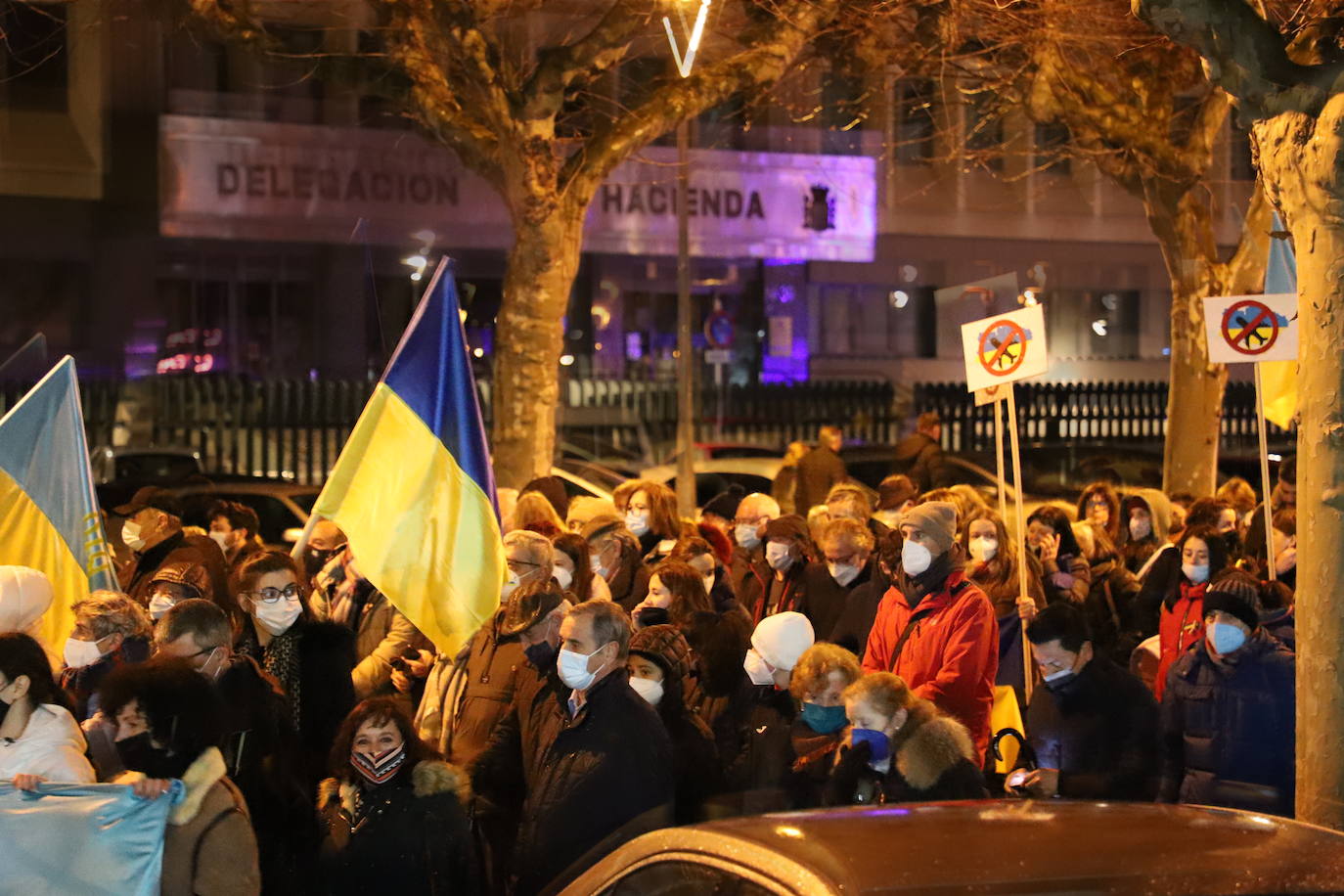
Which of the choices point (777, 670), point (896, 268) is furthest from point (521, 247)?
A: point (896, 268)

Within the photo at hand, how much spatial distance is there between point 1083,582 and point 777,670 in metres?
4.23

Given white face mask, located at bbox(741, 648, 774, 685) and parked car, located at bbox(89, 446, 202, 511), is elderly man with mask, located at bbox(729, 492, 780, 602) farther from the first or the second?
parked car, located at bbox(89, 446, 202, 511)

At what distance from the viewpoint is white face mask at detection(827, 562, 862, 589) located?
328 inches

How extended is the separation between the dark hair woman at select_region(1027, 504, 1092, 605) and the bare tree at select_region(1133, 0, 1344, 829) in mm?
4019

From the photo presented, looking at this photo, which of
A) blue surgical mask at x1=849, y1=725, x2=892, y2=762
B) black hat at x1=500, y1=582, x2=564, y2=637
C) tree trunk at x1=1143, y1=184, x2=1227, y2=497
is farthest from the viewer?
tree trunk at x1=1143, y1=184, x2=1227, y2=497

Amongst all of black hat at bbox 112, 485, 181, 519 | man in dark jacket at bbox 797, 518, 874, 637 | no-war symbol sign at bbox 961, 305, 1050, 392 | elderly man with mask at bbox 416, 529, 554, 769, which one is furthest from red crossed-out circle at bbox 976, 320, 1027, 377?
black hat at bbox 112, 485, 181, 519

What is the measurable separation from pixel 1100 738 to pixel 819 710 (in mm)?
1006

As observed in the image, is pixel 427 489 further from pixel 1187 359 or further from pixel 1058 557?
pixel 1187 359

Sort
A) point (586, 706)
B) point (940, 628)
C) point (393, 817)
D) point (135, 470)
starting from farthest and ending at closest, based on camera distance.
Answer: point (135, 470), point (940, 628), point (586, 706), point (393, 817)

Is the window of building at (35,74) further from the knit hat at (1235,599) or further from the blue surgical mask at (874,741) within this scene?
the blue surgical mask at (874,741)

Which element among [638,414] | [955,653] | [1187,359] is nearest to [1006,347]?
[955,653]

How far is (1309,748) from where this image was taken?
6.02m

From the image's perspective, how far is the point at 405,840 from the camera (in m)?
5.39

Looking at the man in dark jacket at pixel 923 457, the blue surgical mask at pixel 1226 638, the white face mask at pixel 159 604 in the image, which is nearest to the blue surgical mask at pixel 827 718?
the blue surgical mask at pixel 1226 638
